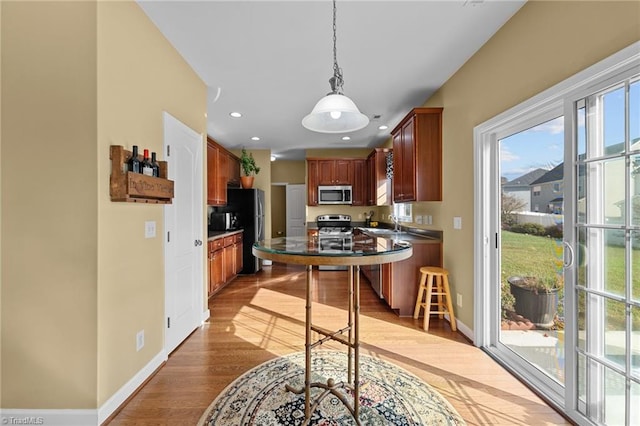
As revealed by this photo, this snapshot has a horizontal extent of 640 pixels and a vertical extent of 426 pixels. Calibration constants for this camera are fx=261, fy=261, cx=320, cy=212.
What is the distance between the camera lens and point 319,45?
2234 mm

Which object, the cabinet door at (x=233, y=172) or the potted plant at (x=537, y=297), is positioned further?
the cabinet door at (x=233, y=172)

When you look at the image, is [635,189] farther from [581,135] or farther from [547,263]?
[547,263]

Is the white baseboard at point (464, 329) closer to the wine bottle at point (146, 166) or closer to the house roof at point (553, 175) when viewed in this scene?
the house roof at point (553, 175)

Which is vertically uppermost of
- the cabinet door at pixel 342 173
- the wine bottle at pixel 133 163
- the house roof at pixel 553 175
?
the cabinet door at pixel 342 173

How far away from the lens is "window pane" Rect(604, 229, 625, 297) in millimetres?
Answer: 1339

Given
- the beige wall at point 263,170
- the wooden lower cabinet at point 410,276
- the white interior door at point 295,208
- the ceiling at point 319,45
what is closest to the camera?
the ceiling at point 319,45

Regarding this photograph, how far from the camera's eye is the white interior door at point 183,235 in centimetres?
230

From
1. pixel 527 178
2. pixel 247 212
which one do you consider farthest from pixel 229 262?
pixel 527 178

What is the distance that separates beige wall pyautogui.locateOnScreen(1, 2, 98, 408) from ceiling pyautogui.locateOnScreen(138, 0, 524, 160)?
0.66 meters

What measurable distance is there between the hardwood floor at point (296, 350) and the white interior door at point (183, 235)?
233mm

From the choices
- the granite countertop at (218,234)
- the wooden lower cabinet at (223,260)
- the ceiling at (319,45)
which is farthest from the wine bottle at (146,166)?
the wooden lower cabinet at (223,260)

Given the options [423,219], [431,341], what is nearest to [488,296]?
[431,341]

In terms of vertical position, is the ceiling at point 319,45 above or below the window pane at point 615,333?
above

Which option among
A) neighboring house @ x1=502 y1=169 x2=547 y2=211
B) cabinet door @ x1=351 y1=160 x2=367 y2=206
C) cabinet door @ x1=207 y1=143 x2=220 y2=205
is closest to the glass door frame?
neighboring house @ x1=502 y1=169 x2=547 y2=211
